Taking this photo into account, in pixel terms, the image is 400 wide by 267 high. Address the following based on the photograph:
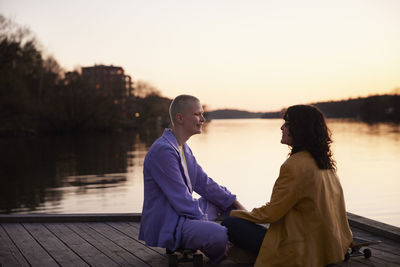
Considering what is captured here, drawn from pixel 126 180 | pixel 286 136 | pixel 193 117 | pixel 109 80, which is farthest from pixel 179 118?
pixel 109 80

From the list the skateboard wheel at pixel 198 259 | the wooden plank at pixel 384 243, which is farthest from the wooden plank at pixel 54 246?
the wooden plank at pixel 384 243

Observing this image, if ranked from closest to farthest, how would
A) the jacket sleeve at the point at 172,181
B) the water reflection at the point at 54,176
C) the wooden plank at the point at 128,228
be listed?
the jacket sleeve at the point at 172,181
the wooden plank at the point at 128,228
the water reflection at the point at 54,176

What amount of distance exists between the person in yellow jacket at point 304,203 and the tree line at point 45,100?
36.1 meters

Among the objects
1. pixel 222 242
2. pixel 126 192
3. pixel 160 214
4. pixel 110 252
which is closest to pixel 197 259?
pixel 222 242

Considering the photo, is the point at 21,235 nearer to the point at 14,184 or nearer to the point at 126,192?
the point at 126,192

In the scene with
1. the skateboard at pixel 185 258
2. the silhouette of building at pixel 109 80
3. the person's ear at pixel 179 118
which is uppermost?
the silhouette of building at pixel 109 80

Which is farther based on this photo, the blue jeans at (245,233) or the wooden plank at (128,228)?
the wooden plank at (128,228)

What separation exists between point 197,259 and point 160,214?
466 mm

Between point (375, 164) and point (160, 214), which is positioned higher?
point (160, 214)

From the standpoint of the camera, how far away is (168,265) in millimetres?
3621

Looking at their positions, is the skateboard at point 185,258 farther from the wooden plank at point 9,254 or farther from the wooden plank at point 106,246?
the wooden plank at point 9,254

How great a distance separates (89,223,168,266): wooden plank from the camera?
3772 mm

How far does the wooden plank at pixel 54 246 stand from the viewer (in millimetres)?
3719

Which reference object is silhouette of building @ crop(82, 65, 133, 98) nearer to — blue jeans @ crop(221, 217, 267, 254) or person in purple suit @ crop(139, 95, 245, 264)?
person in purple suit @ crop(139, 95, 245, 264)
